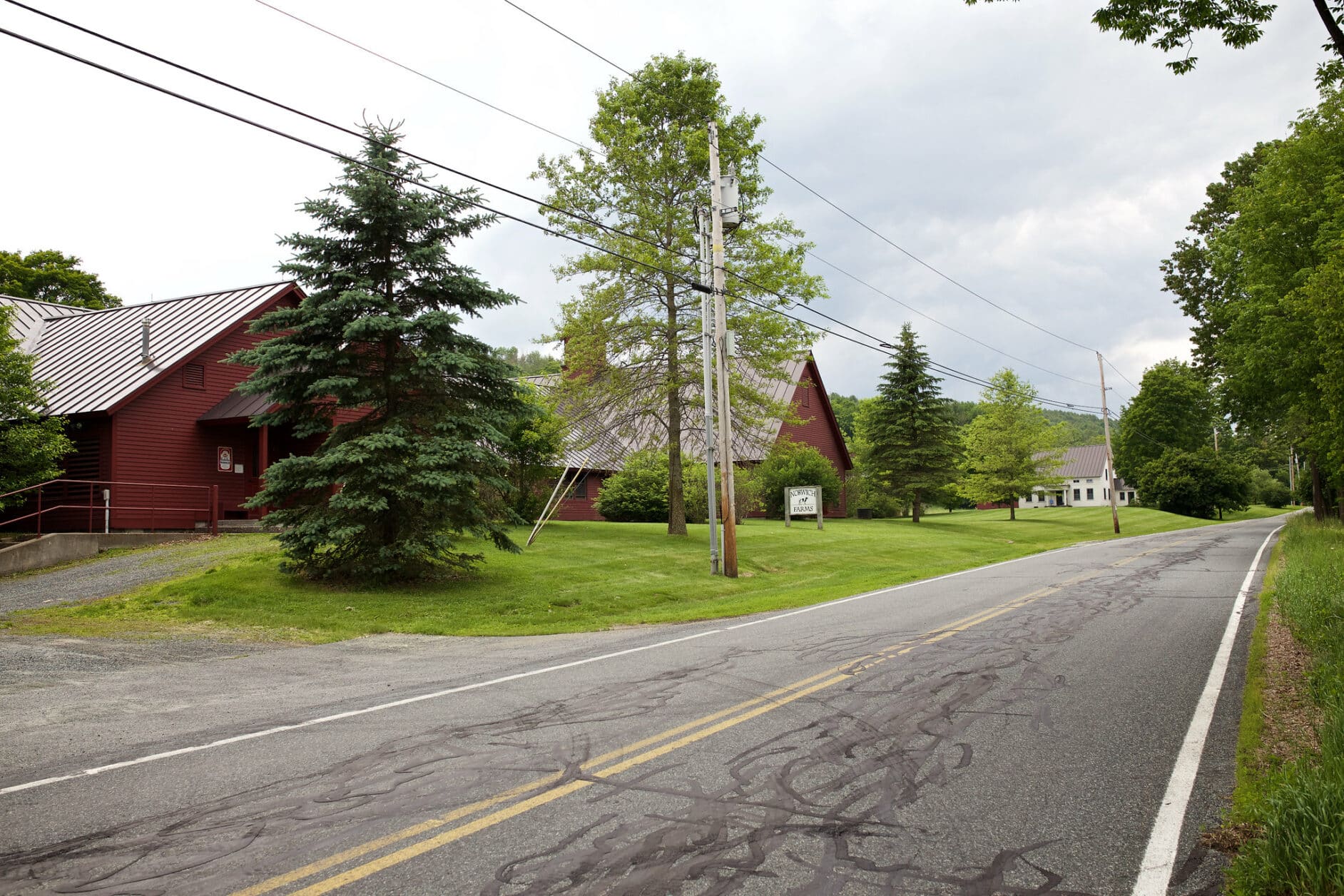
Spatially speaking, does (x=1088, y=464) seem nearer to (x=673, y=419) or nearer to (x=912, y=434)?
(x=912, y=434)

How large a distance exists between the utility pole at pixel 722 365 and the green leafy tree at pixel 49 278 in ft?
126

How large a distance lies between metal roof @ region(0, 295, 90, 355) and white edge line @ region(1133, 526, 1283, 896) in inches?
1215

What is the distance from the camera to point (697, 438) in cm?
2720

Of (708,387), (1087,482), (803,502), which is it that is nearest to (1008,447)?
(803,502)

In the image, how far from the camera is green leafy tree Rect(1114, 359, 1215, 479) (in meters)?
78.2

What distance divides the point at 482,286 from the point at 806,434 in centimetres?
3427

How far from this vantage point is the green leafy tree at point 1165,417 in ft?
257

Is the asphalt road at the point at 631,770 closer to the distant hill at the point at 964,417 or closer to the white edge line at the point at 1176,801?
the white edge line at the point at 1176,801

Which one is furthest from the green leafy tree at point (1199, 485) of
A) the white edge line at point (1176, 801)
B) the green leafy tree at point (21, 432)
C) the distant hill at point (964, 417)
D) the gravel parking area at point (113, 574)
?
the green leafy tree at point (21, 432)

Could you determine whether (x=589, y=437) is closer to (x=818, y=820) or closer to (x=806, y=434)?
(x=818, y=820)

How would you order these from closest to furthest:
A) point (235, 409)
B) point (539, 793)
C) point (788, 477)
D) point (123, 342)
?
point (539, 793) → point (235, 409) → point (123, 342) → point (788, 477)

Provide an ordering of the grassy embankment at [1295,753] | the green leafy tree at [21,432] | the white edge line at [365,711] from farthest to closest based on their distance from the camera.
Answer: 1. the green leafy tree at [21,432]
2. the white edge line at [365,711]
3. the grassy embankment at [1295,753]

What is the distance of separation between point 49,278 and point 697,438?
3734 centimetres

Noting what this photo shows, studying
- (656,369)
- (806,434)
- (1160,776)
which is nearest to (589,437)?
(656,369)
